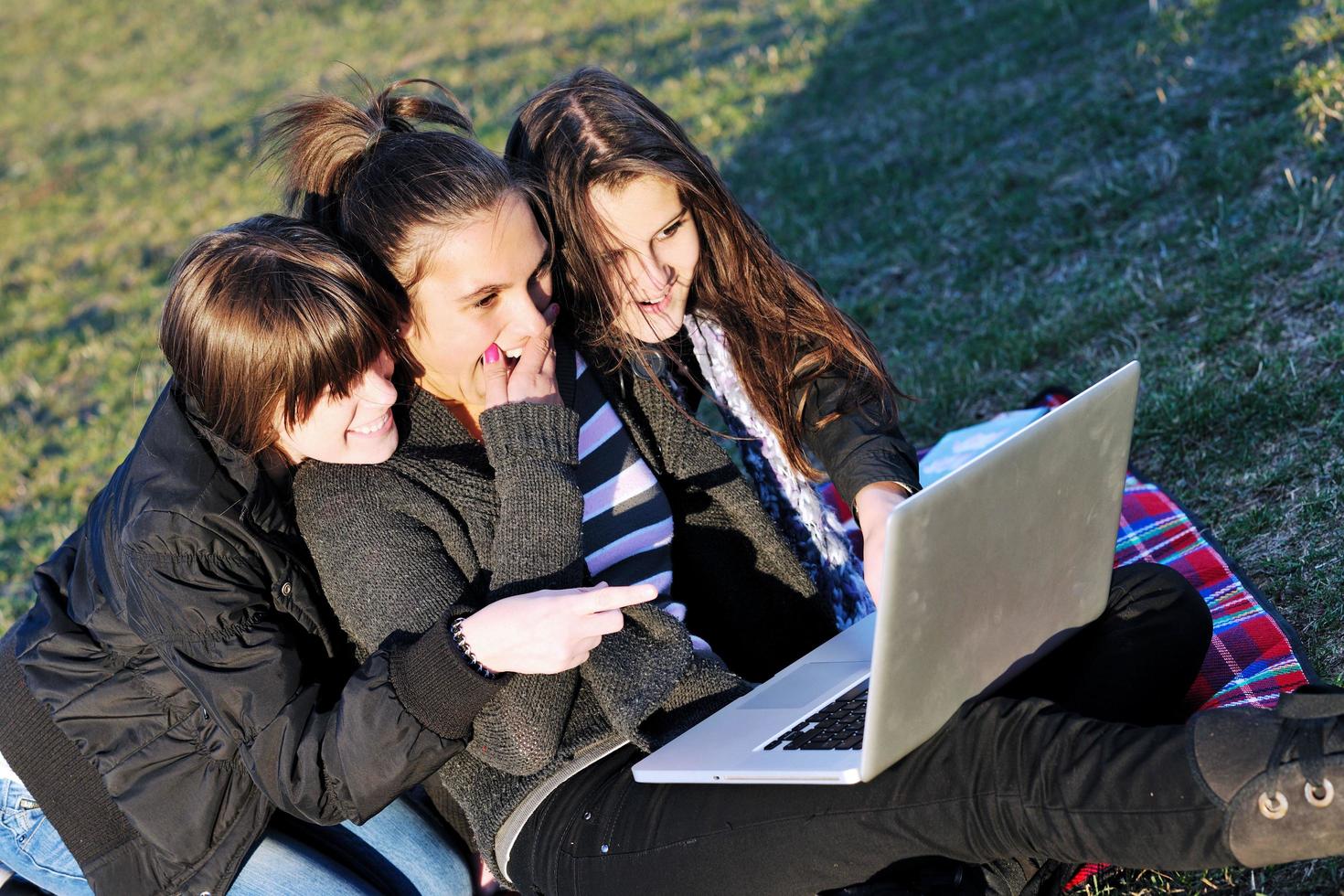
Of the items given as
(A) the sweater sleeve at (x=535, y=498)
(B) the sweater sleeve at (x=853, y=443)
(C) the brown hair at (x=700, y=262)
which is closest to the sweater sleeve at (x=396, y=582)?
(A) the sweater sleeve at (x=535, y=498)

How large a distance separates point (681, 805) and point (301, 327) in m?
1.28

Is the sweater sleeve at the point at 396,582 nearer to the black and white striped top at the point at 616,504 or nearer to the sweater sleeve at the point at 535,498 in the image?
the sweater sleeve at the point at 535,498

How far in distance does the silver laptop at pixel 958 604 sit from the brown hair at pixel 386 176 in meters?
1.29

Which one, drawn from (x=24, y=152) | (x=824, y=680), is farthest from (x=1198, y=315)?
(x=24, y=152)

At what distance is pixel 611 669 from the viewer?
2881mm

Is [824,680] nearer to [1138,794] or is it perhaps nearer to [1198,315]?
[1138,794]

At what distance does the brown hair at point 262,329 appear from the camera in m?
2.78

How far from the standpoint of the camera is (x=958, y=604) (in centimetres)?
223

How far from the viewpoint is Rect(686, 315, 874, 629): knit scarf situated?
3.60 metres

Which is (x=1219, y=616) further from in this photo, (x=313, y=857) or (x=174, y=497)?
(x=174, y=497)

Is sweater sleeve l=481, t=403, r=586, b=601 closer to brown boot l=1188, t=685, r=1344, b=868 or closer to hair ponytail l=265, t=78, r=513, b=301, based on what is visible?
hair ponytail l=265, t=78, r=513, b=301

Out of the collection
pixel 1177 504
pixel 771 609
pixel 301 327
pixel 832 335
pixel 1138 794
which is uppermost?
pixel 301 327

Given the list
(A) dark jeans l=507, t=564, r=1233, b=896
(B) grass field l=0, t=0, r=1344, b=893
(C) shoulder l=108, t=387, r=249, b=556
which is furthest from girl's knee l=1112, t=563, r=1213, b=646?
(C) shoulder l=108, t=387, r=249, b=556

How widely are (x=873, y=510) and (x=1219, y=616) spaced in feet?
3.28
